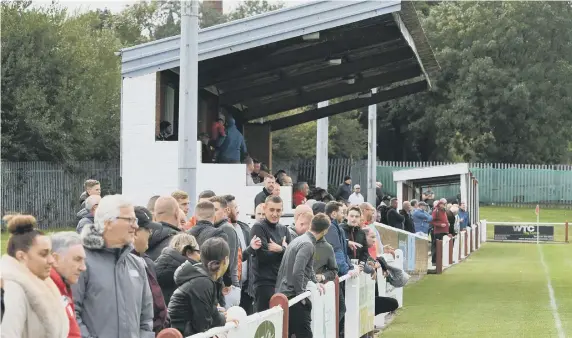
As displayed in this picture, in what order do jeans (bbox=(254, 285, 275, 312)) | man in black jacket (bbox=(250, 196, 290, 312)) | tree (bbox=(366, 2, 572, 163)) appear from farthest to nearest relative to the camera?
1. tree (bbox=(366, 2, 572, 163))
2. jeans (bbox=(254, 285, 275, 312))
3. man in black jacket (bbox=(250, 196, 290, 312))

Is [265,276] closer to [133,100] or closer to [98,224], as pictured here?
[98,224]

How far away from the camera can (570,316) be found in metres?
20.1

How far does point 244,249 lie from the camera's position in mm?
13297

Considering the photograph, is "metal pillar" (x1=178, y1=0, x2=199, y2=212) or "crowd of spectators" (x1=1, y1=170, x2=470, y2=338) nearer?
"crowd of spectators" (x1=1, y1=170, x2=470, y2=338)

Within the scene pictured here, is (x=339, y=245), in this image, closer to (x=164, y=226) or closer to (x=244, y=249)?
(x=244, y=249)

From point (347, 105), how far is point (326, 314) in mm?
18915

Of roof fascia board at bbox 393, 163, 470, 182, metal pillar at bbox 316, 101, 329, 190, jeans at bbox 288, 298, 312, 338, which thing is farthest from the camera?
roof fascia board at bbox 393, 163, 470, 182

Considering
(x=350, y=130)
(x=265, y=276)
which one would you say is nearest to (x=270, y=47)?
(x=265, y=276)

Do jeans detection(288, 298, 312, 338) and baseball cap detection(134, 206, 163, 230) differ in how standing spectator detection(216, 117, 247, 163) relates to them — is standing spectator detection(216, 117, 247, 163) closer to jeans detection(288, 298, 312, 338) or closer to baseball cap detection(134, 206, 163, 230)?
jeans detection(288, 298, 312, 338)

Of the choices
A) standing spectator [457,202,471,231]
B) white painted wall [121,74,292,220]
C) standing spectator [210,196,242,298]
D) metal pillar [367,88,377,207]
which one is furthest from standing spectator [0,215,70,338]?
standing spectator [457,202,471,231]

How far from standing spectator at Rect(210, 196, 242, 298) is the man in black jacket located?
57cm

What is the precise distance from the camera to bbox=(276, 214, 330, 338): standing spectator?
11.9m

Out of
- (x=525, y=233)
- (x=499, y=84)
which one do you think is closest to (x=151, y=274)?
(x=525, y=233)

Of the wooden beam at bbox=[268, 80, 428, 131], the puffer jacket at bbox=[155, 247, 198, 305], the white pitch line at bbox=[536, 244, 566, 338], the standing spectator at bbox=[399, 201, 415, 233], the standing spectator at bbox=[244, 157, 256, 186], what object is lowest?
the white pitch line at bbox=[536, 244, 566, 338]
